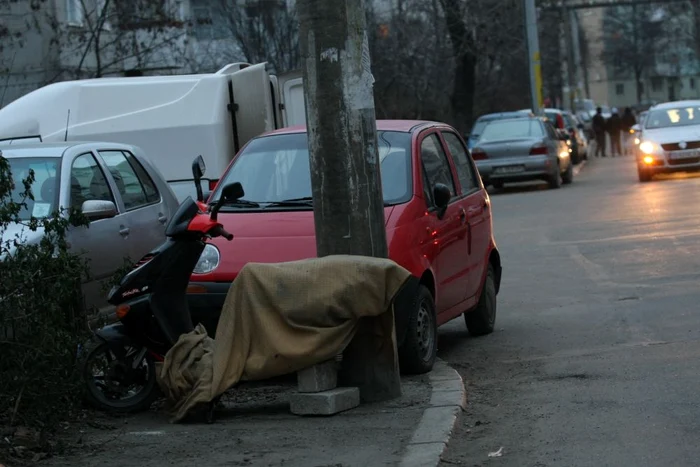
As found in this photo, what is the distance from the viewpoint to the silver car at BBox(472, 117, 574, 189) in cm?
2872

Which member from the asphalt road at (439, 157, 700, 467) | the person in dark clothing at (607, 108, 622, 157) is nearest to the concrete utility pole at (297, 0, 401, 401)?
the asphalt road at (439, 157, 700, 467)

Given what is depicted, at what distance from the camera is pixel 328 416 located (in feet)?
24.0

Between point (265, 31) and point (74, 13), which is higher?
point (74, 13)

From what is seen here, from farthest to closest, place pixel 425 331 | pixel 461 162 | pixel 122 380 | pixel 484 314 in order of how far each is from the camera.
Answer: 1. pixel 461 162
2. pixel 484 314
3. pixel 425 331
4. pixel 122 380

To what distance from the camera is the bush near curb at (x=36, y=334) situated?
21.1 ft

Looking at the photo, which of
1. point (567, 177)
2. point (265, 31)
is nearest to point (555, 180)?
point (567, 177)

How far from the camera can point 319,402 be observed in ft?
24.0

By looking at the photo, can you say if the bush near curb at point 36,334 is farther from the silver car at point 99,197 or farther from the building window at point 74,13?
the building window at point 74,13

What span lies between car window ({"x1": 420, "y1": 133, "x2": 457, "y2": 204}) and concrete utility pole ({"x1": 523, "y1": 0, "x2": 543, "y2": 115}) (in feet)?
93.0

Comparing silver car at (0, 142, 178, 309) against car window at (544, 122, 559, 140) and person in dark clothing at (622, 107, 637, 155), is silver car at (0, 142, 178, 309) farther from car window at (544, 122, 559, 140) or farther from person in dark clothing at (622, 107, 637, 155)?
person in dark clothing at (622, 107, 637, 155)

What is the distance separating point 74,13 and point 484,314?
20.3 meters

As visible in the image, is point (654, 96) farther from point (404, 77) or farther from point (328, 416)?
point (328, 416)

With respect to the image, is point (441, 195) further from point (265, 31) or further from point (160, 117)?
point (265, 31)

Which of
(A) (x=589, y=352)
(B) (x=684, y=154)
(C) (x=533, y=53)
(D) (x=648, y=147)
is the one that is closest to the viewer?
(A) (x=589, y=352)
